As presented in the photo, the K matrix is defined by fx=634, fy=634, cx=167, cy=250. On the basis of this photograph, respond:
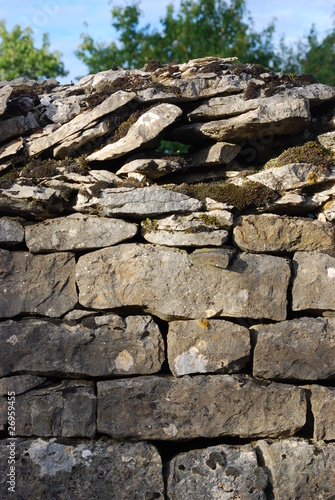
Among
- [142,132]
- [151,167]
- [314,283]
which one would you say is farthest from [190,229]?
[314,283]

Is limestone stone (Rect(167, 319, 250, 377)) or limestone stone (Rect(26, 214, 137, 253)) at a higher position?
limestone stone (Rect(26, 214, 137, 253))

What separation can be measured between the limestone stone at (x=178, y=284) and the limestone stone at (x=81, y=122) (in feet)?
4.60

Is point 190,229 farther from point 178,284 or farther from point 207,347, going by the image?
point 207,347

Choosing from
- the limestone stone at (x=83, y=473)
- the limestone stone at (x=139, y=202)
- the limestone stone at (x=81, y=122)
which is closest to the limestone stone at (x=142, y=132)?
the limestone stone at (x=81, y=122)

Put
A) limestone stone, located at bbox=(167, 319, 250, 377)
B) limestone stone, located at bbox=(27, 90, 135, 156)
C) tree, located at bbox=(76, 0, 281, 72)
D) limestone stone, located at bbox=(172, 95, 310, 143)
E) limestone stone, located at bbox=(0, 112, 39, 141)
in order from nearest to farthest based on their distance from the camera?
1. limestone stone, located at bbox=(167, 319, 250, 377)
2. limestone stone, located at bbox=(172, 95, 310, 143)
3. limestone stone, located at bbox=(27, 90, 135, 156)
4. limestone stone, located at bbox=(0, 112, 39, 141)
5. tree, located at bbox=(76, 0, 281, 72)

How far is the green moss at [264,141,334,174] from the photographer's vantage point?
21.9 feet

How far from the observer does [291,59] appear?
19.0 meters

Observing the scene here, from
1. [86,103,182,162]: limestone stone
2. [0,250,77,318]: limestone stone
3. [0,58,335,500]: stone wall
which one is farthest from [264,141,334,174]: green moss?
[0,250,77,318]: limestone stone

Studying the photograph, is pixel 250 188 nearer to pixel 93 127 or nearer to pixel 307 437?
pixel 93 127

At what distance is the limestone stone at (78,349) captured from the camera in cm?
Result: 611

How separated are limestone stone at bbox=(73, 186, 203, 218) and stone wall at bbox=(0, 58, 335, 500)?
2 cm

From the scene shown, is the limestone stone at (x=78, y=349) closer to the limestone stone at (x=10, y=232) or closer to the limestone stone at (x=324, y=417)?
the limestone stone at (x=10, y=232)

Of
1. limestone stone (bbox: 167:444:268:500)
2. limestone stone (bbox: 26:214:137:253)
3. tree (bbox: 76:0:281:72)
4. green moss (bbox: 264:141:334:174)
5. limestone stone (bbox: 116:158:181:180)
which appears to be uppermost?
tree (bbox: 76:0:281:72)

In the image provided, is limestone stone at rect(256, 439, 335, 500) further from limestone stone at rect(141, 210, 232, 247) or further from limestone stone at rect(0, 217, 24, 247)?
limestone stone at rect(0, 217, 24, 247)
